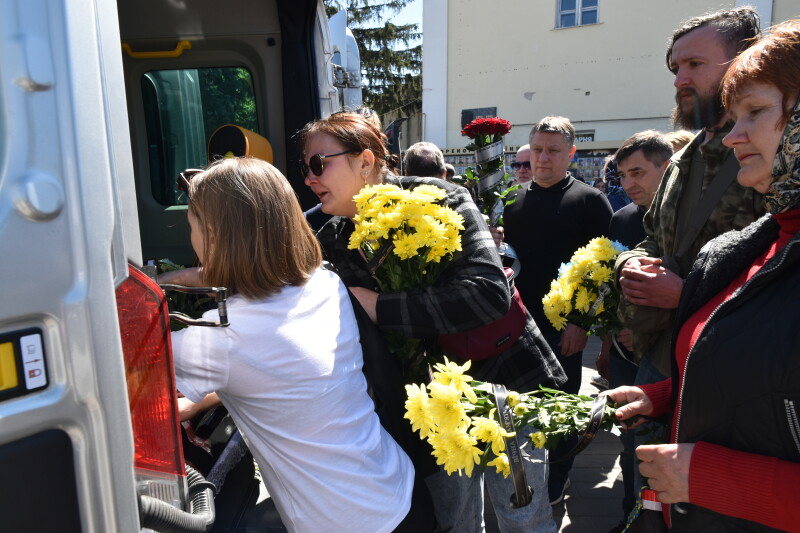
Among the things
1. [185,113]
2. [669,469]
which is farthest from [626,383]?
[185,113]

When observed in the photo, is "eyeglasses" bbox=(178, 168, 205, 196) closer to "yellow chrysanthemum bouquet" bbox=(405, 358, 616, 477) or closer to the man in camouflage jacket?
"yellow chrysanthemum bouquet" bbox=(405, 358, 616, 477)

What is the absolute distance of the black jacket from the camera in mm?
1105

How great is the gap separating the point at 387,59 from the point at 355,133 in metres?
24.9

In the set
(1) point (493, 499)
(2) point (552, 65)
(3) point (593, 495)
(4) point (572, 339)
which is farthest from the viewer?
(2) point (552, 65)

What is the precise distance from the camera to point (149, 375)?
111 cm

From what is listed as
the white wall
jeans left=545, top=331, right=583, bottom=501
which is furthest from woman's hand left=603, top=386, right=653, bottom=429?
the white wall

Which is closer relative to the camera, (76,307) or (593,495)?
(76,307)

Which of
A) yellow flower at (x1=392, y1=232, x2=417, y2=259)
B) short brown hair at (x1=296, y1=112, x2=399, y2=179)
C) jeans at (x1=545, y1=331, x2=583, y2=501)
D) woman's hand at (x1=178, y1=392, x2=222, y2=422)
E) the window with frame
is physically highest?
the window with frame

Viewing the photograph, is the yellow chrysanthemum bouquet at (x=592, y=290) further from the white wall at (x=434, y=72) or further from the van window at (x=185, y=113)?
the white wall at (x=434, y=72)

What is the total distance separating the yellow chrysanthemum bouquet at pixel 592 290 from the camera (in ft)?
8.55

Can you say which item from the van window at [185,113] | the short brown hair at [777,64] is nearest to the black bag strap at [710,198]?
the short brown hair at [777,64]

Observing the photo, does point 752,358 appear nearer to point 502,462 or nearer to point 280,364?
point 502,462

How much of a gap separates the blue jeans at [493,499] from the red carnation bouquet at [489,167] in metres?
2.07

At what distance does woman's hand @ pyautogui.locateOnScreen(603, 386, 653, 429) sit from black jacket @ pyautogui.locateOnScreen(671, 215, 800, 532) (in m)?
0.21
